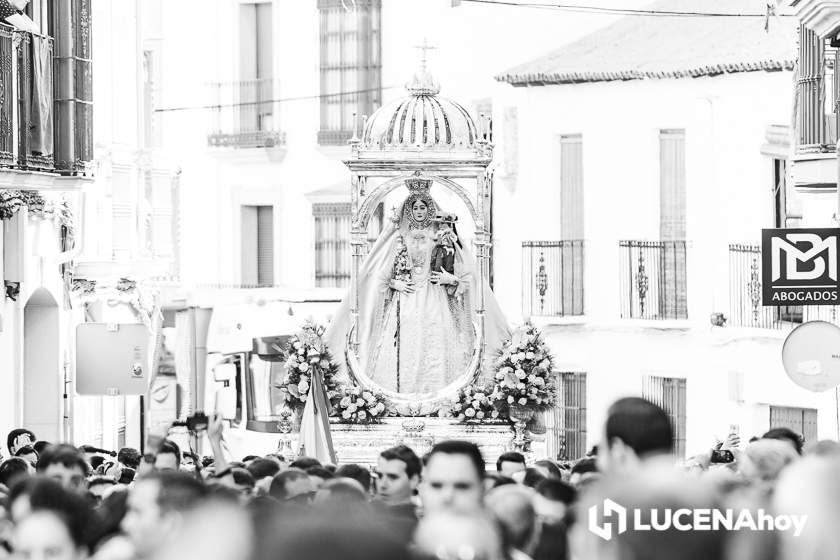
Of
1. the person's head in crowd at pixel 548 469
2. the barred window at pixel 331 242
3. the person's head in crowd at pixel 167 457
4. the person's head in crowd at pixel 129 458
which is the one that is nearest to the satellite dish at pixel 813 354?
the person's head in crowd at pixel 548 469

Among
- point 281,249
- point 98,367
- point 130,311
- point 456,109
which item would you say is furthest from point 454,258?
point 281,249

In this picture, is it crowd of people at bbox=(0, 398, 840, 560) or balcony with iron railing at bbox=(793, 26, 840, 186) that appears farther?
balcony with iron railing at bbox=(793, 26, 840, 186)

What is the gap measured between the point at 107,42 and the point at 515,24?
21.9 ft

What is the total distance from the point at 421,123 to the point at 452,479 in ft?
41.0

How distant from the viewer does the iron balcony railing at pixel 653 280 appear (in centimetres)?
3003

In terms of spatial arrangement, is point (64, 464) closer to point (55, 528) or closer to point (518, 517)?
point (55, 528)

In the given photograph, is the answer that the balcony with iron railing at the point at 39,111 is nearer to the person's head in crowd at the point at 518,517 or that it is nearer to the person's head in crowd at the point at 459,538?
the person's head in crowd at the point at 518,517

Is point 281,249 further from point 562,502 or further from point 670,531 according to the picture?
point 670,531

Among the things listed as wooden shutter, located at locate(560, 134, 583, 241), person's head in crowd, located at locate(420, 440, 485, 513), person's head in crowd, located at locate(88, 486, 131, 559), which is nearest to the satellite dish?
person's head in crowd, located at locate(88, 486, 131, 559)

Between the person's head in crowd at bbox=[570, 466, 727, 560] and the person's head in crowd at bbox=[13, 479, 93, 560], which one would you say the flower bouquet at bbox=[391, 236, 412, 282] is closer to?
the person's head in crowd at bbox=[13, 479, 93, 560]

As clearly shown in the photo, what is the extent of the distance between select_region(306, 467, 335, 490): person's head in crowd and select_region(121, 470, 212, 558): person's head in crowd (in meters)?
2.15

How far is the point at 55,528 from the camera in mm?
7410

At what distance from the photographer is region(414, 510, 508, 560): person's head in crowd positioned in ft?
19.1

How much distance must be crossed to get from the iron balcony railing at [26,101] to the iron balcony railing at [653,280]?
982 centimetres
